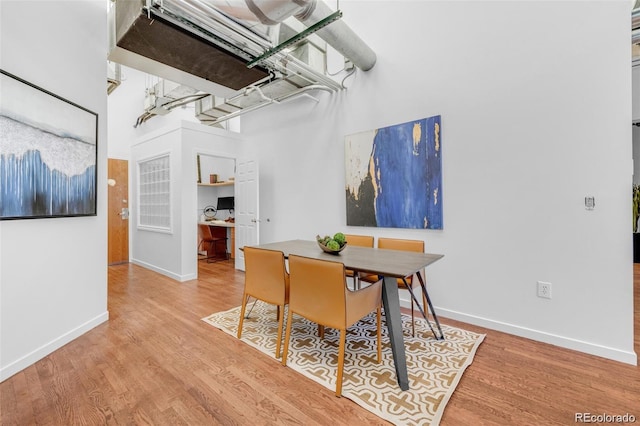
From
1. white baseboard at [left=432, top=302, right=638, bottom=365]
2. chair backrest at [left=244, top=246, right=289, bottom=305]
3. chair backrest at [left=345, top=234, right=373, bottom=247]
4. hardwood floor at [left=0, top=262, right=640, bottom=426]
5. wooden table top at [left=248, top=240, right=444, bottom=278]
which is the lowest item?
hardwood floor at [left=0, top=262, right=640, bottom=426]

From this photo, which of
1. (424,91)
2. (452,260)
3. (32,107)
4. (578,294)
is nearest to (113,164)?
(32,107)

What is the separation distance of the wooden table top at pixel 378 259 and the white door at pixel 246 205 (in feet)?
6.40

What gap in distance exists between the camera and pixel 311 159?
4176 mm

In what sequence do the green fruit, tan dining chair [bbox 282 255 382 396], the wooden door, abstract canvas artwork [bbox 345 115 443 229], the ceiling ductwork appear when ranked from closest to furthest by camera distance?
tan dining chair [bbox 282 255 382 396]
the ceiling ductwork
the green fruit
abstract canvas artwork [bbox 345 115 443 229]
the wooden door

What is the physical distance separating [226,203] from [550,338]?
19.3 ft

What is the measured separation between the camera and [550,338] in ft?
7.89

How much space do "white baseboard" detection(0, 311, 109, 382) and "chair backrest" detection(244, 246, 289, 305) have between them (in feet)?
5.08

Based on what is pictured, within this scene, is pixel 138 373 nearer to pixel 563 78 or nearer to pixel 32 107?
pixel 32 107

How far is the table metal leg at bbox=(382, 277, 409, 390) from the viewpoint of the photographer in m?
1.82

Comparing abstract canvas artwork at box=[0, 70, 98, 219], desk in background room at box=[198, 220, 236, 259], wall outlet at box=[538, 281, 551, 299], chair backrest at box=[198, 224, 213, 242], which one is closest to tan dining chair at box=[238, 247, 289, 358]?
abstract canvas artwork at box=[0, 70, 98, 219]

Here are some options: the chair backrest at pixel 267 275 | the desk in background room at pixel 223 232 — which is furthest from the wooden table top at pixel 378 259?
the desk in background room at pixel 223 232

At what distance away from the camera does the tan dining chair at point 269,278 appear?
2.24 metres

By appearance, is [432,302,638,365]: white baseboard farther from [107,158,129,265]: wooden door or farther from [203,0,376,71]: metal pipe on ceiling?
[107,158,129,265]: wooden door

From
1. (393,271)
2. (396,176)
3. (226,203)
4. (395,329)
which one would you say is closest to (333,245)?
(393,271)
